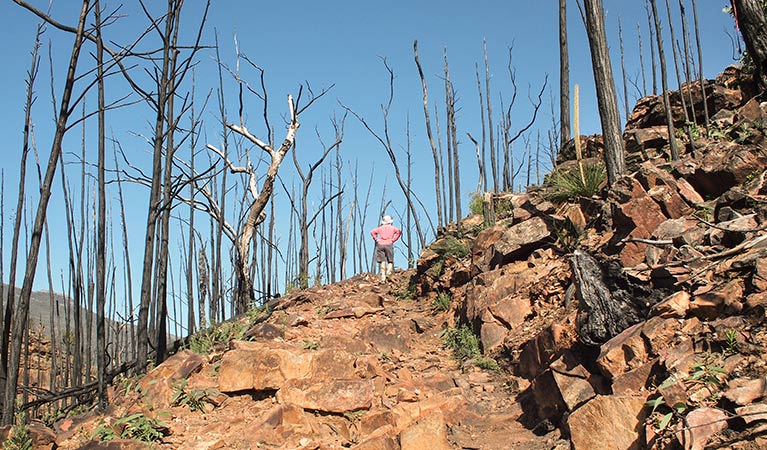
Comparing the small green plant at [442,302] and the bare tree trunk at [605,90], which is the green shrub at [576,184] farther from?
the small green plant at [442,302]

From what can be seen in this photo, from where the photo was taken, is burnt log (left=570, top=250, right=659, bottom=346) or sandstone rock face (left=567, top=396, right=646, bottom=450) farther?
burnt log (left=570, top=250, right=659, bottom=346)

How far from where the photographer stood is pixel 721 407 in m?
3.08

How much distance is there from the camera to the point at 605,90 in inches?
289

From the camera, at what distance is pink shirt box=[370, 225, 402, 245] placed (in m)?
10.1

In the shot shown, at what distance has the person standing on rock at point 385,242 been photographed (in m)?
10.1

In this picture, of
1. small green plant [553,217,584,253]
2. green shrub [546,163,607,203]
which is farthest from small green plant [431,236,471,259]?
small green plant [553,217,584,253]

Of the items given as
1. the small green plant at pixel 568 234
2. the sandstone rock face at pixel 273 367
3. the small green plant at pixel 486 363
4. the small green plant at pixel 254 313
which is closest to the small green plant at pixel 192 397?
the sandstone rock face at pixel 273 367

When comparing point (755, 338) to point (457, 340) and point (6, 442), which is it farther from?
point (6, 442)

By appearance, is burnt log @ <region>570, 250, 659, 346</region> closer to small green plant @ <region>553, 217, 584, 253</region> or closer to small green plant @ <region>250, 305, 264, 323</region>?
small green plant @ <region>553, 217, 584, 253</region>

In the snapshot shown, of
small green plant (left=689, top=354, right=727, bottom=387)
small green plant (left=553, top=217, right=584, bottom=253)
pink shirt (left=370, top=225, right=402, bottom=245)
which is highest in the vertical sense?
pink shirt (left=370, top=225, right=402, bottom=245)

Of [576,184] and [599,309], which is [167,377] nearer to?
[599,309]

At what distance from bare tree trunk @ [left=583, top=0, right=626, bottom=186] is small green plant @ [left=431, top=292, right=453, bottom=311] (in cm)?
250

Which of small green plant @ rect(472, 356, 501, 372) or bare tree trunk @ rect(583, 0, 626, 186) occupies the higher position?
bare tree trunk @ rect(583, 0, 626, 186)

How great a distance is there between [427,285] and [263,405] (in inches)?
157
